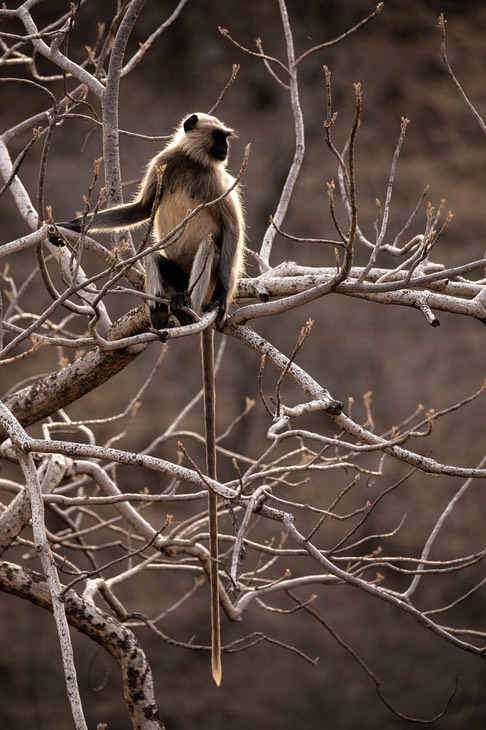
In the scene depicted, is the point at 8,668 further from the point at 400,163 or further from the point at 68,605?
the point at 400,163

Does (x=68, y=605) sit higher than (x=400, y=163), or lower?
lower

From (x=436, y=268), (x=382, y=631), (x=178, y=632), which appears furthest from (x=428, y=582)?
(x=436, y=268)

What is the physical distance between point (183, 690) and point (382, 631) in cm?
188

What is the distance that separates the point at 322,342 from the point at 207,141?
4644mm

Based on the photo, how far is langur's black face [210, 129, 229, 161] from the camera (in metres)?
4.36

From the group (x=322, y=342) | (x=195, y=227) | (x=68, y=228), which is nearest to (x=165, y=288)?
(x=195, y=227)

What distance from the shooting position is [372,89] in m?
9.21

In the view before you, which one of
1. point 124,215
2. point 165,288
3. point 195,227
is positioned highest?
point 124,215

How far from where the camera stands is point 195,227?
4.25 m

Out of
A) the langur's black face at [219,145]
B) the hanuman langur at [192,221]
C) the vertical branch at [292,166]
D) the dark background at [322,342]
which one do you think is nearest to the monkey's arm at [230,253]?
the hanuman langur at [192,221]

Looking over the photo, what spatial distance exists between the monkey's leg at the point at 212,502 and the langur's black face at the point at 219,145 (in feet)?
3.13

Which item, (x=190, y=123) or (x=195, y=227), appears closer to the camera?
(x=195, y=227)

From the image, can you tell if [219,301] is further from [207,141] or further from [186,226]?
[207,141]

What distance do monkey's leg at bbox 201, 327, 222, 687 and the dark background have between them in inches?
193
